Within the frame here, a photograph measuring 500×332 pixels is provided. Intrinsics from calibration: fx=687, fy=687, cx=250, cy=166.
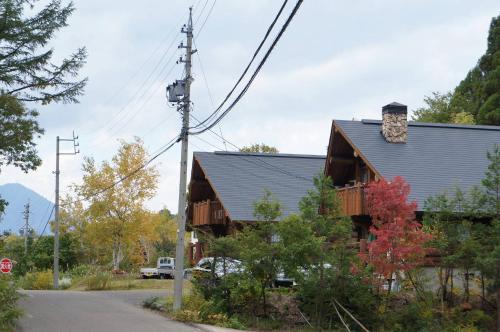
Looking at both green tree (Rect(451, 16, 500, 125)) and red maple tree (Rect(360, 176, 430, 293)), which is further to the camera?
green tree (Rect(451, 16, 500, 125))

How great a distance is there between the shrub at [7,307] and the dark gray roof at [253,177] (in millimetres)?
18877

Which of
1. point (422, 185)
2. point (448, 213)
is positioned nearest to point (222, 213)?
point (422, 185)

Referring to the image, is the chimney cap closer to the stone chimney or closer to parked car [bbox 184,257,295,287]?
the stone chimney

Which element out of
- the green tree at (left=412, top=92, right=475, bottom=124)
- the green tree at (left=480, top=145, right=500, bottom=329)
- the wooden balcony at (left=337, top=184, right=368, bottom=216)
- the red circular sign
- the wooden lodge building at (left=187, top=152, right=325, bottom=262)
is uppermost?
the green tree at (left=412, top=92, right=475, bottom=124)

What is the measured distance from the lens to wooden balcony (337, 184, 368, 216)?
2727 cm

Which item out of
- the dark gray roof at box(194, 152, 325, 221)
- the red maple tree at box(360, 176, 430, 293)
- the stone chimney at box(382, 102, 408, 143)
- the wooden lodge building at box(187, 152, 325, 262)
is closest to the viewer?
the red maple tree at box(360, 176, 430, 293)

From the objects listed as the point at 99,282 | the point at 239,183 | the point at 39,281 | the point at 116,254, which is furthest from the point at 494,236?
the point at 116,254

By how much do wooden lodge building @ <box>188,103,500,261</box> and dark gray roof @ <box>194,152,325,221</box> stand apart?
0.05 m

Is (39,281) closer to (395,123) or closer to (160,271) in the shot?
(160,271)

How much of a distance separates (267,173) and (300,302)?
2049 cm

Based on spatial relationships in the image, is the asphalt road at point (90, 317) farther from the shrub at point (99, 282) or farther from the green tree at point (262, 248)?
the shrub at point (99, 282)

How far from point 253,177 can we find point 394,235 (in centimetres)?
2192

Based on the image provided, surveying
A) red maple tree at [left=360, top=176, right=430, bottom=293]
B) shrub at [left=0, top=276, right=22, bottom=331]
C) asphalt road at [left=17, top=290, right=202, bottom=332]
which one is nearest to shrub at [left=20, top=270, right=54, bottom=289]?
asphalt road at [left=17, top=290, right=202, bottom=332]

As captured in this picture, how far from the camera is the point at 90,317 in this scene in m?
19.2
